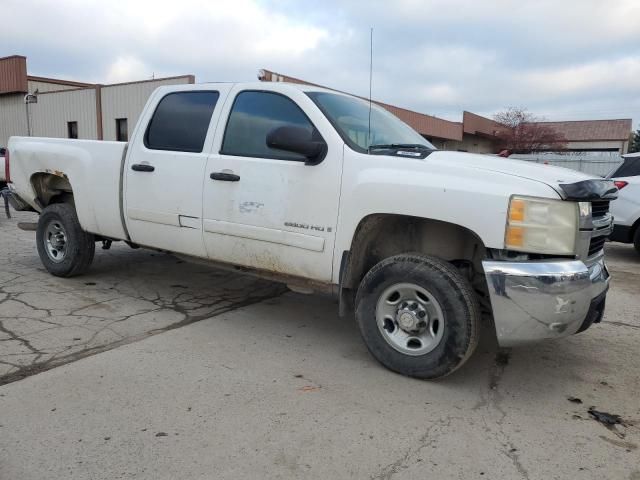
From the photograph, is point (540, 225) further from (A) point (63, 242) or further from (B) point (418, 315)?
(A) point (63, 242)

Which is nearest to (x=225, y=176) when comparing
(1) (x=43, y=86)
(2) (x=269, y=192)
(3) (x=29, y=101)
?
(2) (x=269, y=192)

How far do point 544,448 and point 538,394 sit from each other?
0.72 m

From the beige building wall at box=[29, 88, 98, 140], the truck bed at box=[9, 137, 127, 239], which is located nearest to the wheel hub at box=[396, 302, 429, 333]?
the truck bed at box=[9, 137, 127, 239]

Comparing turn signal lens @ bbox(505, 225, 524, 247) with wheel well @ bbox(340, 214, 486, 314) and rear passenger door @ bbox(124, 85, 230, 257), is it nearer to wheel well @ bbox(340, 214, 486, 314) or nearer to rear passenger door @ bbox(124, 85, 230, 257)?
wheel well @ bbox(340, 214, 486, 314)

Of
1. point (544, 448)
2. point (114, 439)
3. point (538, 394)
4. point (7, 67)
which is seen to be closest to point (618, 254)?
point (538, 394)

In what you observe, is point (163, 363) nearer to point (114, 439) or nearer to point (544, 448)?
point (114, 439)

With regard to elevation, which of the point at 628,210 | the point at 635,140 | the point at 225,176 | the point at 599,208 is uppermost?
the point at 635,140

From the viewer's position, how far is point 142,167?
485 cm

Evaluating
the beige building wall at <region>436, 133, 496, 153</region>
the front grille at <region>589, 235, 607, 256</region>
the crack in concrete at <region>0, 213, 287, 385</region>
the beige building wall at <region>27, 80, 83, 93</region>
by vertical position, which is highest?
the beige building wall at <region>27, 80, 83, 93</region>

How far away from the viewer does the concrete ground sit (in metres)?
2.62

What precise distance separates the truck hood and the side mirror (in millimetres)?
779

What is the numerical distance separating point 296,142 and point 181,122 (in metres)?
1.65

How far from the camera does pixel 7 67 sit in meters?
26.7

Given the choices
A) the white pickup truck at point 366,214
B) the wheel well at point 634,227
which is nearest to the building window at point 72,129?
the white pickup truck at point 366,214
